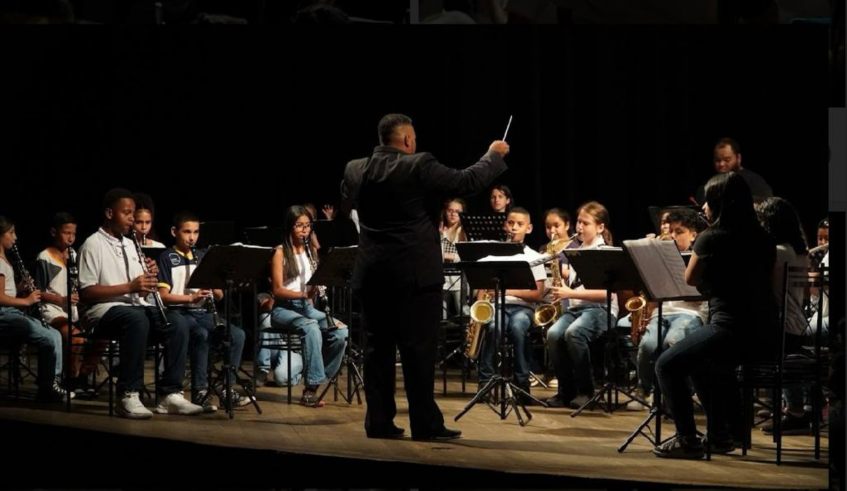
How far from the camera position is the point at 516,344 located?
23.8 feet

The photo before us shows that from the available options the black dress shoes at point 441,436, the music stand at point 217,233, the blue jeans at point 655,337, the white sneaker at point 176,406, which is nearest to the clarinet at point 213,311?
the white sneaker at point 176,406

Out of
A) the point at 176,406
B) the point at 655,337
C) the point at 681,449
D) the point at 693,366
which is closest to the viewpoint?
the point at 693,366

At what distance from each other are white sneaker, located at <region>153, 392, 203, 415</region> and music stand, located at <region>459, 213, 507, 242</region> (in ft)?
6.66

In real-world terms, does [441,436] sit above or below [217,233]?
below

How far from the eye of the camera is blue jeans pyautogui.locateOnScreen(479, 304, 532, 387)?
7.26 m

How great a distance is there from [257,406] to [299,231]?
130 centimetres

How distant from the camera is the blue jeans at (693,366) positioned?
517 centimetres

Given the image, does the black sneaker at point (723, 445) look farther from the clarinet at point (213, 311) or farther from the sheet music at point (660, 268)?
the clarinet at point (213, 311)

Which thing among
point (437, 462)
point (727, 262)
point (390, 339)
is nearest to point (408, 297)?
point (390, 339)

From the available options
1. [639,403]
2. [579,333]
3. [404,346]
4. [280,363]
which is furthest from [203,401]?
[639,403]

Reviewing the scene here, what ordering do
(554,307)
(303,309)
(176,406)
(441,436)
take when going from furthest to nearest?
(554,307), (303,309), (176,406), (441,436)

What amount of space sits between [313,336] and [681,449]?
2.67 m

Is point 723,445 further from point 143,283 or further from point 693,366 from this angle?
point 143,283

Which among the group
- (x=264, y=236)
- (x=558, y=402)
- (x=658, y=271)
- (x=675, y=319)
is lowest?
(x=558, y=402)
